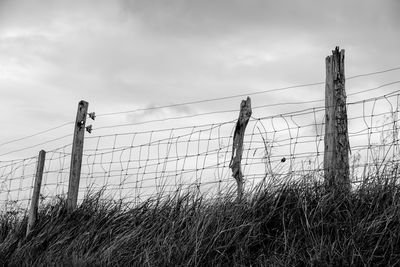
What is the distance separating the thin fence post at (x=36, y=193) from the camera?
29.8 ft

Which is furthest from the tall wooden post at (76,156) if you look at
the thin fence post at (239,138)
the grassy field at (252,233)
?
the thin fence post at (239,138)

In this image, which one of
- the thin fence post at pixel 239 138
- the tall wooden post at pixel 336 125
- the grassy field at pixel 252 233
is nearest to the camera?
the grassy field at pixel 252 233

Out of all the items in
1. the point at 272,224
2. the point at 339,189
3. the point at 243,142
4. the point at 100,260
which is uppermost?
the point at 243,142

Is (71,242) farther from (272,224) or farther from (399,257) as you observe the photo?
(399,257)

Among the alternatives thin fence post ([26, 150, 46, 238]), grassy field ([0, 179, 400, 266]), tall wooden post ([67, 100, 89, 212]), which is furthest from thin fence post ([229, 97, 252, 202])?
thin fence post ([26, 150, 46, 238])

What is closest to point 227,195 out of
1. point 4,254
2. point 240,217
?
point 240,217

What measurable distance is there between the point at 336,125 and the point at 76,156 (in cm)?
429

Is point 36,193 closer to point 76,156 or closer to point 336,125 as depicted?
point 76,156

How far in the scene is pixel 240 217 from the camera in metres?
6.45

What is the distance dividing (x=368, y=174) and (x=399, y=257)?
1.21 metres

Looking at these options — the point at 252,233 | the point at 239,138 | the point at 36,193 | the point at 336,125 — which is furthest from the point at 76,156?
the point at 336,125

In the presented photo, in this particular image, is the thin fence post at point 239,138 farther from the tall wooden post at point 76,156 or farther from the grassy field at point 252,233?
the tall wooden post at point 76,156

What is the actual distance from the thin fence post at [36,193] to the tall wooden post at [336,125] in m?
4.62

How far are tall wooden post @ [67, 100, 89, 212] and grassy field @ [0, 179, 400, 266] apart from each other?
1086mm
